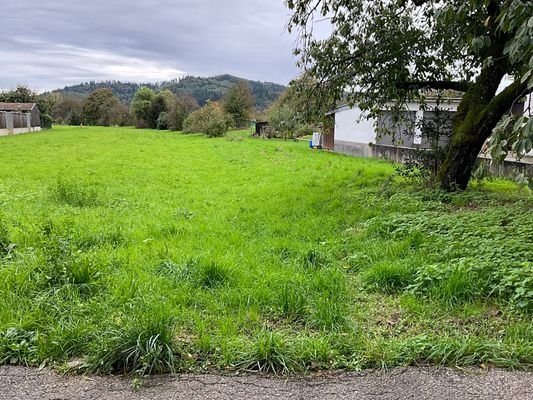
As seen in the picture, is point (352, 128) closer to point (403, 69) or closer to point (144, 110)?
point (403, 69)

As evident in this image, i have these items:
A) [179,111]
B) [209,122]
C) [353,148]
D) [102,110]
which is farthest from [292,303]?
[102,110]

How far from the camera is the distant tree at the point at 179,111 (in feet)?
174

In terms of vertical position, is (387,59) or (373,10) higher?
(373,10)

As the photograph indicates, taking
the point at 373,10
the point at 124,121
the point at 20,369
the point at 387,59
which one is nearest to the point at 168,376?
the point at 20,369

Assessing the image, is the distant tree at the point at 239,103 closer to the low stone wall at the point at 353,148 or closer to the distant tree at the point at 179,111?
the distant tree at the point at 179,111

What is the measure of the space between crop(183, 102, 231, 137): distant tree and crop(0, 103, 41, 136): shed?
16087 mm

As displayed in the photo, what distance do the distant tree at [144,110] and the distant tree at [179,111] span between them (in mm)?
8310

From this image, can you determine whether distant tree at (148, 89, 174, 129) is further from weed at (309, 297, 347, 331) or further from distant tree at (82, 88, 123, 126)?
weed at (309, 297, 347, 331)

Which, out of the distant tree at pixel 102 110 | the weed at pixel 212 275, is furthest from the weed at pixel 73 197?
the distant tree at pixel 102 110

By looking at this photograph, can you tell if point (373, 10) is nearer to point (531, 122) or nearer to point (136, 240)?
point (136, 240)

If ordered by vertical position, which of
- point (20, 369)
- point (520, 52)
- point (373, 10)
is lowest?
point (20, 369)

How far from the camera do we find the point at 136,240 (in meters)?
6.10

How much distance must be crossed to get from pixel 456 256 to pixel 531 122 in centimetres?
270

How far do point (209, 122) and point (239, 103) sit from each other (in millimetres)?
11621
